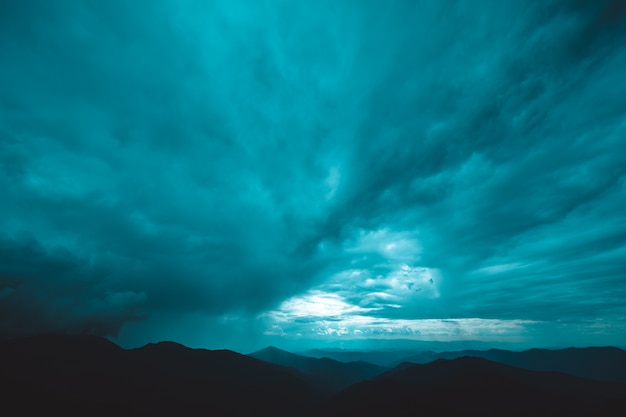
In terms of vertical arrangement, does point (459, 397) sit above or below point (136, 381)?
below

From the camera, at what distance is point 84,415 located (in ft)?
288

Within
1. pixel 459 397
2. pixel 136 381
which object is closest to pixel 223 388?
pixel 136 381

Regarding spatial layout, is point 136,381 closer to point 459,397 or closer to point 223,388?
point 223,388

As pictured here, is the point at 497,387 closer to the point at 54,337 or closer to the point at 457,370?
the point at 457,370

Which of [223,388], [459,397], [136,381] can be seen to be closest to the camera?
[459,397]

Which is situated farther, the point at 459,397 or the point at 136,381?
the point at 136,381

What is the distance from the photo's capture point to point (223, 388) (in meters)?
129

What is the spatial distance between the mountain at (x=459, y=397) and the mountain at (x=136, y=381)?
115 ft

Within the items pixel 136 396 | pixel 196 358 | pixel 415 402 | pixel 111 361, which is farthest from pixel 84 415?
pixel 415 402

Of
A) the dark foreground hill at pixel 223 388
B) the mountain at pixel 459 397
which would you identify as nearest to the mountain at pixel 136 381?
the dark foreground hill at pixel 223 388

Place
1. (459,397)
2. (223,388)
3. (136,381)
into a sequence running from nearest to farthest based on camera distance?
(459,397)
(136,381)
(223,388)

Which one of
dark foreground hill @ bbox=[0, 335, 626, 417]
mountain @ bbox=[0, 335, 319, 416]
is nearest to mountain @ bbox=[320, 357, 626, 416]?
dark foreground hill @ bbox=[0, 335, 626, 417]

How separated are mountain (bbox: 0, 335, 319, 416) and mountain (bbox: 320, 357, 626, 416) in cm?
3520

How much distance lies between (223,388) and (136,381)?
37.7 meters
